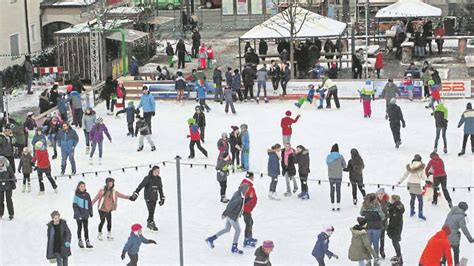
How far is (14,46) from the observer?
123 ft

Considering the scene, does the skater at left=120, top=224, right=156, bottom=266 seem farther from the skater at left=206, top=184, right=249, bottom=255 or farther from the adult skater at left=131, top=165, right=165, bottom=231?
the adult skater at left=131, top=165, right=165, bottom=231

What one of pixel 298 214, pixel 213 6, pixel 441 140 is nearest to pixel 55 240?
pixel 298 214

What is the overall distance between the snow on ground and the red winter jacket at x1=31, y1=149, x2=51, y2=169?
0.72 metres

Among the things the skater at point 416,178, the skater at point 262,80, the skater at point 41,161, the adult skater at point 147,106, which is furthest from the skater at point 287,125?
the skater at point 262,80

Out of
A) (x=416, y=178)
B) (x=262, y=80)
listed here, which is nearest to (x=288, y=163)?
(x=416, y=178)

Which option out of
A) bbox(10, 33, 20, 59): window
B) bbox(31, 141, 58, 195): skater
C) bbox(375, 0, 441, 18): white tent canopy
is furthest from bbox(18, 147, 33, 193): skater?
bbox(375, 0, 441, 18): white tent canopy

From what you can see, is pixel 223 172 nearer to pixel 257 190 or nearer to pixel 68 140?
pixel 257 190

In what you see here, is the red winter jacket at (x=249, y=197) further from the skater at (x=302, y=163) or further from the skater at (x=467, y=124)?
the skater at (x=467, y=124)

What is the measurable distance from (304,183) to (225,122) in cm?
811

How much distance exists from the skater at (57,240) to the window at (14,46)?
22.5 m

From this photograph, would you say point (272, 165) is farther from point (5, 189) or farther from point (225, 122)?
point (225, 122)

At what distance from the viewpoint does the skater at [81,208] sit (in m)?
17.0

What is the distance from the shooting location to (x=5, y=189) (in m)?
19.0

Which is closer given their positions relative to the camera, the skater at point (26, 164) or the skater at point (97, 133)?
the skater at point (26, 164)
